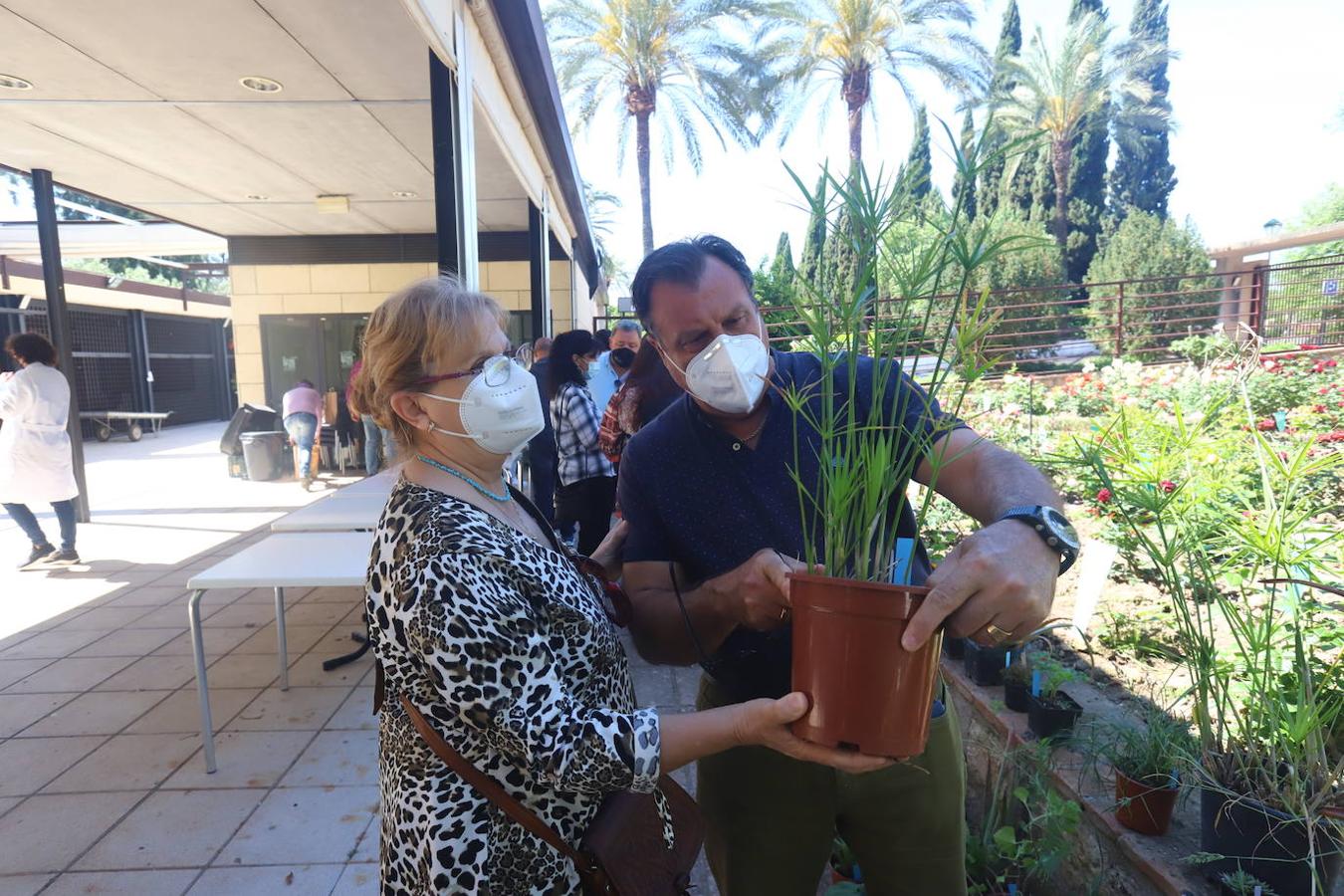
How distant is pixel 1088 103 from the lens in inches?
774

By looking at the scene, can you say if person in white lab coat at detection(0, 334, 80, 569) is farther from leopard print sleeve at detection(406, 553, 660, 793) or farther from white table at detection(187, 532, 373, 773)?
leopard print sleeve at detection(406, 553, 660, 793)

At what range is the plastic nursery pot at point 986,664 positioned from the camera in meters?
2.58

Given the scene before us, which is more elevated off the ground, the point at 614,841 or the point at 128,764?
the point at 614,841

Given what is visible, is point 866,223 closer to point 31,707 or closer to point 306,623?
point 31,707

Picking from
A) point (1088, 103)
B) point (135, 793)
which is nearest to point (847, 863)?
point (135, 793)

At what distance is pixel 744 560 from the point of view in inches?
50.7

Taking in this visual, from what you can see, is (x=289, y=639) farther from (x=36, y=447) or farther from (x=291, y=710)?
(x=36, y=447)

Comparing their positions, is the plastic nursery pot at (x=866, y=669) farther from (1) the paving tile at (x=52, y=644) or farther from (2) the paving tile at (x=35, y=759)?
(1) the paving tile at (x=52, y=644)

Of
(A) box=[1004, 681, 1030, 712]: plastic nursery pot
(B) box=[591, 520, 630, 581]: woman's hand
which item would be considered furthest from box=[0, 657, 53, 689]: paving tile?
(A) box=[1004, 681, 1030, 712]: plastic nursery pot

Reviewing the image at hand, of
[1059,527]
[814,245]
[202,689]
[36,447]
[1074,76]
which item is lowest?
[202,689]

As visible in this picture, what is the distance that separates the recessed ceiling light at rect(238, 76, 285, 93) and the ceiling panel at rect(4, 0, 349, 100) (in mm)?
40

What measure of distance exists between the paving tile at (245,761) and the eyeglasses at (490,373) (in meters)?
2.41

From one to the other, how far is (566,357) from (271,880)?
10.7ft

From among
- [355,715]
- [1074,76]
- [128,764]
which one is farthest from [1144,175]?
[128,764]
